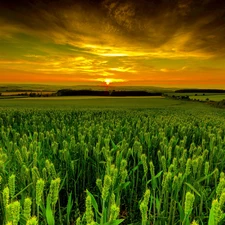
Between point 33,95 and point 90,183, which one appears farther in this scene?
point 33,95

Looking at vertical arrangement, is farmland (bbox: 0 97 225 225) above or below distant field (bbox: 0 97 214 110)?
above

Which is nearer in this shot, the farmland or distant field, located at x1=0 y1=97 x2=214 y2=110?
the farmland

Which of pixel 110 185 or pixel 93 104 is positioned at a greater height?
pixel 110 185

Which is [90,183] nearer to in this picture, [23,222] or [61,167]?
[61,167]

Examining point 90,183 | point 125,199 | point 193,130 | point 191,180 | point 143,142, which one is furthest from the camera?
point 193,130

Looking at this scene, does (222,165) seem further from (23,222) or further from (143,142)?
(23,222)

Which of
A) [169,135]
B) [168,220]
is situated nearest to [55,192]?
[168,220]

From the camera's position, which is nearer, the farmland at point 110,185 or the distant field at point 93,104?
the farmland at point 110,185

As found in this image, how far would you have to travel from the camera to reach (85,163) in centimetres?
309

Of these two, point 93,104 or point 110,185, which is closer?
point 110,185

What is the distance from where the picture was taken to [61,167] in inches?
121

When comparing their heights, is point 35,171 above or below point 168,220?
above

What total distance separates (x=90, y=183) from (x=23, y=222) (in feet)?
4.46

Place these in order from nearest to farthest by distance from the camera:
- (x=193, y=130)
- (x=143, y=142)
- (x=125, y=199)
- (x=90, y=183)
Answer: (x=125, y=199)
(x=90, y=183)
(x=143, y=142)
(x=193, y=130)
